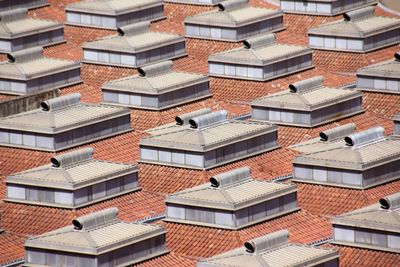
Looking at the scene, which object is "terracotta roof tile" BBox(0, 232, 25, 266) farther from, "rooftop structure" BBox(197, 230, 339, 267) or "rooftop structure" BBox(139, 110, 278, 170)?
"rooftop structure" BBox(139, 110, 278, 170)

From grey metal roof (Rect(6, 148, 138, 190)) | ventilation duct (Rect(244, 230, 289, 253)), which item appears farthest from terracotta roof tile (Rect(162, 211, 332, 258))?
grey metal roof (Rect(6, 148, 138, 190))

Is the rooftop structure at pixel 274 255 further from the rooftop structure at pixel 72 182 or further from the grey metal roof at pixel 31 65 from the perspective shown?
the grey metal roof at pixel 31 65

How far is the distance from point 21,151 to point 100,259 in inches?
1140

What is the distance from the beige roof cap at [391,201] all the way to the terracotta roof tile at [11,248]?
2410 centimetres

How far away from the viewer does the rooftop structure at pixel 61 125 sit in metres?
168

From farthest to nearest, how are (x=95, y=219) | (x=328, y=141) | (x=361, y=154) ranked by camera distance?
(x=328, y=141)
(x=361, y=154)
(x=95, y=219)

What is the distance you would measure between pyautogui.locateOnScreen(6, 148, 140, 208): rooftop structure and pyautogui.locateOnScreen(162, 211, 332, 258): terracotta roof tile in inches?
276

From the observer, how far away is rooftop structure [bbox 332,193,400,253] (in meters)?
144

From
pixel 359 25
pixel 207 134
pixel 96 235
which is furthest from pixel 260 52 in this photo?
pixel 96 235

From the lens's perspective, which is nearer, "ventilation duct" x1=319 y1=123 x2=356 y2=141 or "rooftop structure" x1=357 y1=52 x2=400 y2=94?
"ventilation duct" x1=319 y1=123 x2=356 y2=141

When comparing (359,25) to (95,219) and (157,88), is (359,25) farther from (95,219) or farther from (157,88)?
(95,219)

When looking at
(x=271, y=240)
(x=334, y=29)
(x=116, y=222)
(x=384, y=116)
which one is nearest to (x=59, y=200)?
(x=116, y=222)

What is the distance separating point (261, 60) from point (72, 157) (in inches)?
1266

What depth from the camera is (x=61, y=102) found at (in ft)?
563
